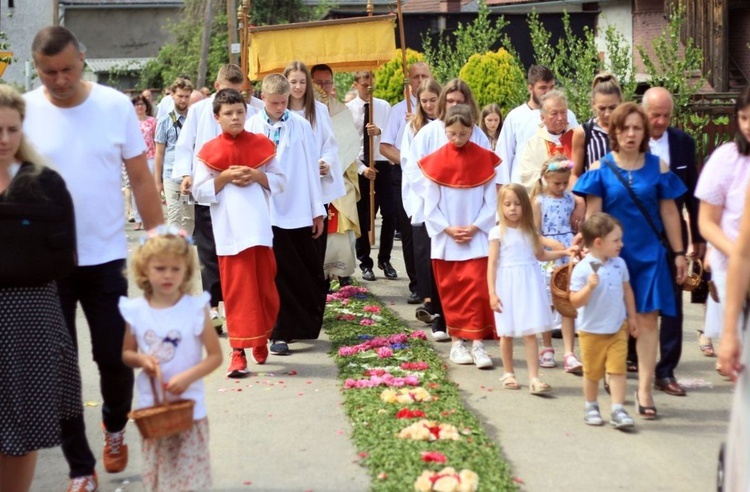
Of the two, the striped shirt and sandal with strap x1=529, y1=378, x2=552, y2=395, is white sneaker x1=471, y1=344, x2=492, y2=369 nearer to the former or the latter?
sandal with strap x1=529, y1=378, x2=552, y2=395

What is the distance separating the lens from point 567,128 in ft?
32.3

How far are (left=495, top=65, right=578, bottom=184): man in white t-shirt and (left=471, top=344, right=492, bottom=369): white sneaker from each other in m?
1.75

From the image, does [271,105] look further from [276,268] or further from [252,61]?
[252,61]

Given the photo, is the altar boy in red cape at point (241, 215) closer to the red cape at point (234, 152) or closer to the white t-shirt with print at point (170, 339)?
the red cape at point (234, 152)

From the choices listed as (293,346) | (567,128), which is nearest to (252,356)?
(293,346)

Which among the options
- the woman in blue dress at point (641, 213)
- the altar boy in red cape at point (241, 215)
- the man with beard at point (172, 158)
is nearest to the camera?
the woman in blue dress at point (641, 213)

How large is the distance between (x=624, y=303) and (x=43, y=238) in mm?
3457

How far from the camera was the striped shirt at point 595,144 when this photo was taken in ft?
27.9

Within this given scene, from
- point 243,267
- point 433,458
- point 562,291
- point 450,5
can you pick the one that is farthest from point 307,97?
point 450,5

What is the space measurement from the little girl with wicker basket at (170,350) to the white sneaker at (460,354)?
382 centimetres

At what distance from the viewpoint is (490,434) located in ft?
23.2

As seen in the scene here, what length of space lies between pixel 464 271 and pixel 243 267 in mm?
1579

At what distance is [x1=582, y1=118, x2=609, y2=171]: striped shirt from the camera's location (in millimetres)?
8500

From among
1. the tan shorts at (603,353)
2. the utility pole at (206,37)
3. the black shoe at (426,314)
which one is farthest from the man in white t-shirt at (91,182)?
the utility pole at (206,37)
